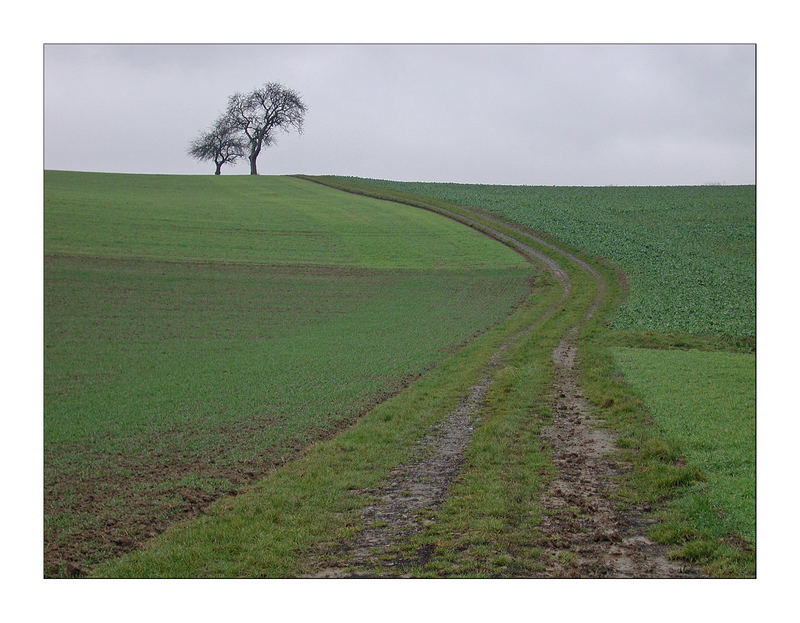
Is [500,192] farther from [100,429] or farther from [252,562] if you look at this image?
[252,562]

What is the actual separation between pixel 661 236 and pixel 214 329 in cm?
4592

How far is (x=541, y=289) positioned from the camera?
4206cm

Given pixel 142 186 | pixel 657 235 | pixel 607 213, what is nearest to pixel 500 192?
pixel 607 213

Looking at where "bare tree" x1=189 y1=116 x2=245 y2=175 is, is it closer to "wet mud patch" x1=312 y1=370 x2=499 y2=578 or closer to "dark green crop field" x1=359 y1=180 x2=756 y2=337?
"dark green crop field" x1=359 y1=180 x2=756 y2=337

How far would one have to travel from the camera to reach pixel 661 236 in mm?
60531

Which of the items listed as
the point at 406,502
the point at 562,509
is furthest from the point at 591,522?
the point at 406,502

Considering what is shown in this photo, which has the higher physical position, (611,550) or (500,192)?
(500,192)

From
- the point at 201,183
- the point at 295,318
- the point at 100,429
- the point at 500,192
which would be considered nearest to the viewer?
the point at 100,429

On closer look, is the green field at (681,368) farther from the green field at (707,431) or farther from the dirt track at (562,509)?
the dirt track at (562,509)

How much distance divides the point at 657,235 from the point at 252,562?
59340 millimetres

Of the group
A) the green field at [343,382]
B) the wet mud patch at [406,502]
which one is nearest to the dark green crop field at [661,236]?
the green field at [343,382]

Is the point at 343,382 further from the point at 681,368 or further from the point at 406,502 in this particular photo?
the point at 681,368

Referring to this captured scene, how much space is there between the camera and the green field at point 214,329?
1321cm

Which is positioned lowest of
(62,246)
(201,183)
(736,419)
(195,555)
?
(195,555)
